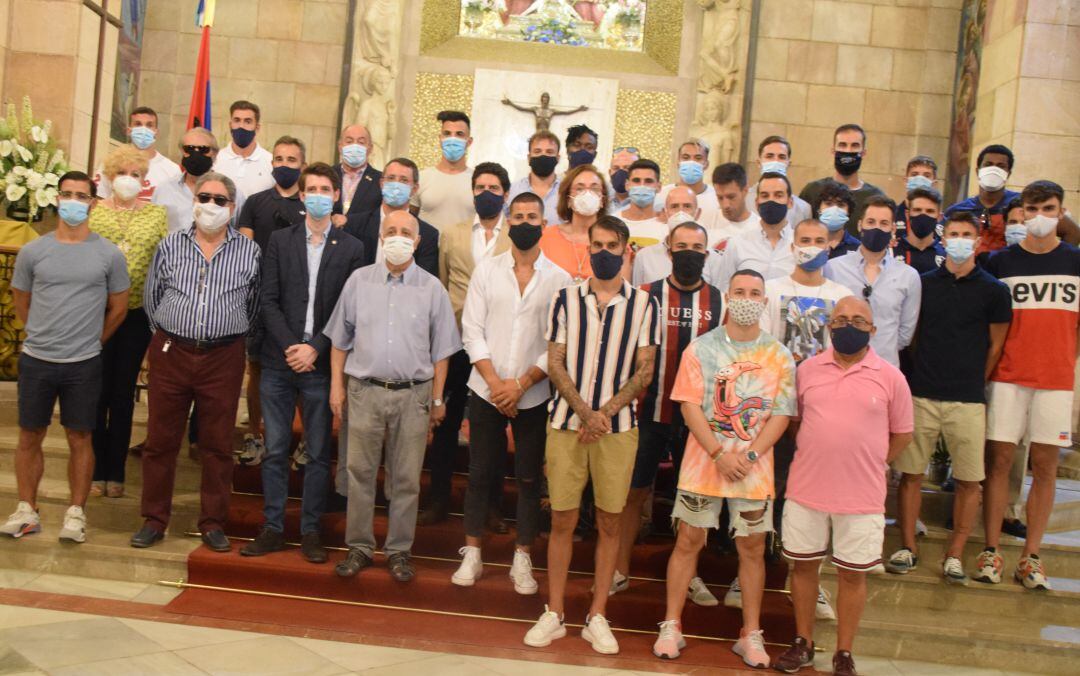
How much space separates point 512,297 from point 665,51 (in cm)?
734

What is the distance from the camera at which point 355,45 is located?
11.3 meters

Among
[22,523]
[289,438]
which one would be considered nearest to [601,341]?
[289,438]

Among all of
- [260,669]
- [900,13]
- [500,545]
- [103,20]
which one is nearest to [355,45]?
[103,20]

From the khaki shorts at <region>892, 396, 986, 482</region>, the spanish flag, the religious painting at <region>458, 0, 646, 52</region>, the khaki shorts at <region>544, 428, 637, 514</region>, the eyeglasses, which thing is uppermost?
the religious painting at <region>458, 0, 646, 52</region>

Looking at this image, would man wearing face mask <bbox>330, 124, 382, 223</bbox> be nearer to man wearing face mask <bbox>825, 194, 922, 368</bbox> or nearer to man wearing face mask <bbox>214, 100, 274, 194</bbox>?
man wearing face mask <bbox>214, 100, 274, 194</bbox>

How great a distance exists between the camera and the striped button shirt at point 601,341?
15.8 feet

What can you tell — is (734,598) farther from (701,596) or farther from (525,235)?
(525,235)

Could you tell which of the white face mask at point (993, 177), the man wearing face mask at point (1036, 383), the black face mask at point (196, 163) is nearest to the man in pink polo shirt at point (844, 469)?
the man wearing face mask at point (1036, 383)

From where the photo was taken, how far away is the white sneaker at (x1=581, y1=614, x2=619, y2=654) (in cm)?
473

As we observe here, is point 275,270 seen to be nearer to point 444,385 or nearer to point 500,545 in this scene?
point 444,385

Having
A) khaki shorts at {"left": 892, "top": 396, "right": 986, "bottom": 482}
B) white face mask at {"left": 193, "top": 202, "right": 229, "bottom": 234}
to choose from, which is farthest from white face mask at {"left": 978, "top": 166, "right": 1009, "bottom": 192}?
white face mask at {"left": 193, "top": 202, "right": 229, "bottom": 234}

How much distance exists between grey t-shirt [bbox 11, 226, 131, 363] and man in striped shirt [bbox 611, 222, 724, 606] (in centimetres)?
272

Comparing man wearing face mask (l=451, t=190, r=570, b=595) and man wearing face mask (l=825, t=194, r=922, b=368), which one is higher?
man wearing face mask (l=825, t=194, r=922, b=368)

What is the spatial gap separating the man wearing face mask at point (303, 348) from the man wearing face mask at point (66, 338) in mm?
830
